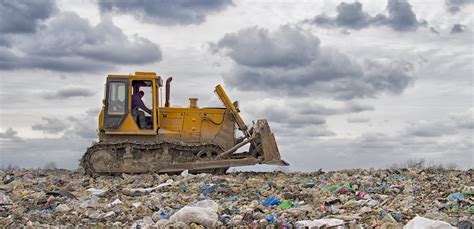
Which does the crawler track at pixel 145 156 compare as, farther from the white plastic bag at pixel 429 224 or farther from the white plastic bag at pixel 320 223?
the white plastic bag at pixel 429 224

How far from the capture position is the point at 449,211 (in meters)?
8.54

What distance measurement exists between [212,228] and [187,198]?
283 cm

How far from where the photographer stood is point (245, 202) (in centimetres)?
980

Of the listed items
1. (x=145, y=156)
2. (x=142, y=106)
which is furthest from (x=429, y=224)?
(x=142, y=106)

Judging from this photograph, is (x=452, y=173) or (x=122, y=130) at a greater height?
(x=122, y=130)

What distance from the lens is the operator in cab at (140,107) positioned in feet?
50.6

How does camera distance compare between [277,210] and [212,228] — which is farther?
[277,210]

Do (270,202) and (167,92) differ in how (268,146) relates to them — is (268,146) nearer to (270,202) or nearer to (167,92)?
(167,92)

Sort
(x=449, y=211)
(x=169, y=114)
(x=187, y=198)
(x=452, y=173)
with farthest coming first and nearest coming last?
(x=169, y=114)
(x=452, y=173)
(x=187, y=198)
(x=449, y=211)

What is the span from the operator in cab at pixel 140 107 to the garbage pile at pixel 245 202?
166 cm

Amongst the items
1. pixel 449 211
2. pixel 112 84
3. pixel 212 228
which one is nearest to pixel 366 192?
pixel 449 211

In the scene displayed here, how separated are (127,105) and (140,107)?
33 cm

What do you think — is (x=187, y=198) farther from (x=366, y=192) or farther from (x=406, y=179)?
(x=406, y=179)

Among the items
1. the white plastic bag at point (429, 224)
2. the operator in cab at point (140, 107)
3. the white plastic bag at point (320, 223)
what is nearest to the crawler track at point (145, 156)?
the operator in cab at point (140, 107)
